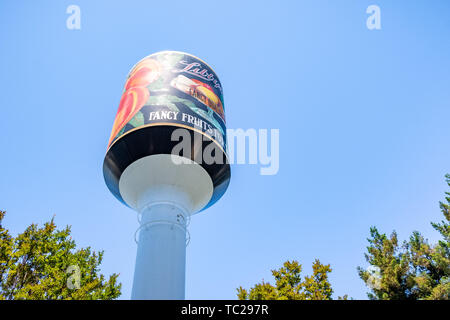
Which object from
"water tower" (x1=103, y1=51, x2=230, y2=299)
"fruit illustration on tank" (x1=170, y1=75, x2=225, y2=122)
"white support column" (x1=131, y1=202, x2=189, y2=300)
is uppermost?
"fruit illustration on tank" (x1=170, y1=75, x2=225, y2=122)

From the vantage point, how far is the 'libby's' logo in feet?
51.5

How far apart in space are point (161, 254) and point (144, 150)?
4172 mm

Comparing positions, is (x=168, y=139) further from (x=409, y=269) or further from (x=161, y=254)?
(x=409, y=269)

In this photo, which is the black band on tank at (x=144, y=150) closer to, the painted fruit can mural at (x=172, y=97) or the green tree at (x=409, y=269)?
the painted fruit can mural at (x=172, y=97)

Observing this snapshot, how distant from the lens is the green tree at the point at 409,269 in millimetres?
22406

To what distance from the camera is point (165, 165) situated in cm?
Result: 1301

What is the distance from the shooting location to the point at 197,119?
45.0 feet

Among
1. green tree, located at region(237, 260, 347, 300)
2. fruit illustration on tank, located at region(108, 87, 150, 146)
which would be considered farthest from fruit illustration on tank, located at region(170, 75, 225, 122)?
green tree, located at region(237, 260, 347, 300)

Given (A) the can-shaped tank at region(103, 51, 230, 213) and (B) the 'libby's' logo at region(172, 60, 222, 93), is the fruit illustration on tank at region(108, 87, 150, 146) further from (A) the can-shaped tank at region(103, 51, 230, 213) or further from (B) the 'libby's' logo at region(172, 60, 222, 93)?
(B) the 'libby's' logo at region(172, 60, 222, 93)
